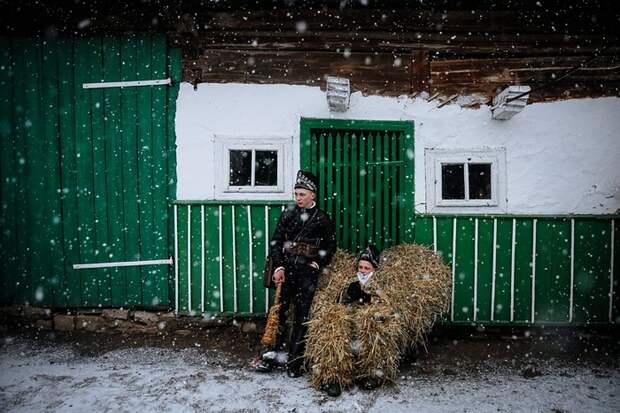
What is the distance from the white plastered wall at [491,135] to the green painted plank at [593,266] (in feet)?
Result: 0.98

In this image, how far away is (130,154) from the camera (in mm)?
5043

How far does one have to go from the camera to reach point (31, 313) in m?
5.06

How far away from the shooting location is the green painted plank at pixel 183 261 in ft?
16.4

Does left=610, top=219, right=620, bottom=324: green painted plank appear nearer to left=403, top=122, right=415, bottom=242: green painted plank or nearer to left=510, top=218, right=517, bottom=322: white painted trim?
left=510, top=218, right=517, bottom=322: white painted trim

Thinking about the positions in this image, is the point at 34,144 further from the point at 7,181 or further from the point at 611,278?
the point at 611,278

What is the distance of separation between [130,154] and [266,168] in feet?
5.76

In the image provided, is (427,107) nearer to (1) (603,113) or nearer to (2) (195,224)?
(1) (603,113)

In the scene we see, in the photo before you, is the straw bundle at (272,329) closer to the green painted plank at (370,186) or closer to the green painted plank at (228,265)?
the green painted plank at (228,265)

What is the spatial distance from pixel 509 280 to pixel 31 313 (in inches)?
243

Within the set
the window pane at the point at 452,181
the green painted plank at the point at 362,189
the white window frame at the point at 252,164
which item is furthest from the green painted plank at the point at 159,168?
the window pane at the point at 452,181

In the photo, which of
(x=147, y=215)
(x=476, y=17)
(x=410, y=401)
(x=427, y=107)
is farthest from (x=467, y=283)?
(x=147, y=215)

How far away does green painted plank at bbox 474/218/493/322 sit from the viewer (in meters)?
4.97

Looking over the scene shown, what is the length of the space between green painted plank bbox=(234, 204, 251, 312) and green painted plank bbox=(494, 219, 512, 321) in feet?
10.4

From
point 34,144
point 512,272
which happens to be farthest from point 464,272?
point 34,144
